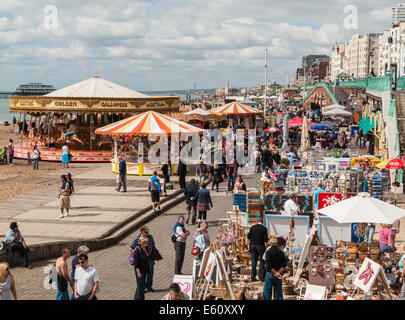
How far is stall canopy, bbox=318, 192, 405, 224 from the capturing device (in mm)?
10086

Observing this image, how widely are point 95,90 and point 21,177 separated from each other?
34.5ft

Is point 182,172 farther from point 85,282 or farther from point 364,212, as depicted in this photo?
point 85,282

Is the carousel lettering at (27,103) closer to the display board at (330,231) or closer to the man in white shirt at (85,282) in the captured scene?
the display board at (330,231)

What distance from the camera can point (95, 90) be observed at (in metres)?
33.8

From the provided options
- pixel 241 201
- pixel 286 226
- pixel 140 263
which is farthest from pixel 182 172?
pixel 140 263

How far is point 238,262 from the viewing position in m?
12.2

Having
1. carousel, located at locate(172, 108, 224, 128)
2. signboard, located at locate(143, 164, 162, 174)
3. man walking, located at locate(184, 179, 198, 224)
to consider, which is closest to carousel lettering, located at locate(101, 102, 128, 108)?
carousel, located at locate(172, 108, 224, 128)

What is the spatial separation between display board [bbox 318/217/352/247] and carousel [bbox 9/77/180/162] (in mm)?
20918

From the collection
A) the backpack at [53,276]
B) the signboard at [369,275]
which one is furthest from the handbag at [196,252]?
the signboard at [369,275]

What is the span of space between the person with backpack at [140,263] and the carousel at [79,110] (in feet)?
72.3

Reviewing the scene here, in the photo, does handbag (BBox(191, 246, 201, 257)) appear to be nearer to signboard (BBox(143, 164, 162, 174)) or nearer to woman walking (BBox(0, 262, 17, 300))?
woman walking (BBox(0, 262, 17, 300))

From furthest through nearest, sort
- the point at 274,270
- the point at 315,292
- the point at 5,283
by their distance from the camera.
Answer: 1. the point at 315,292
2. the point at 274,270
3. the point at 5,283

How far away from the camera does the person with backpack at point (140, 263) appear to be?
380 inches

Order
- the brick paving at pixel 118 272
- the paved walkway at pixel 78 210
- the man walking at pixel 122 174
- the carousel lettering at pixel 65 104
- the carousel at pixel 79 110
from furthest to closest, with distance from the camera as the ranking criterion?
the carousel lettering at pixel 65 104
the carousel at pixel 79 110
the man walking at pixel 122 174
the paved walkway at pixel 78 210
the brick paving at pixel 118 272
